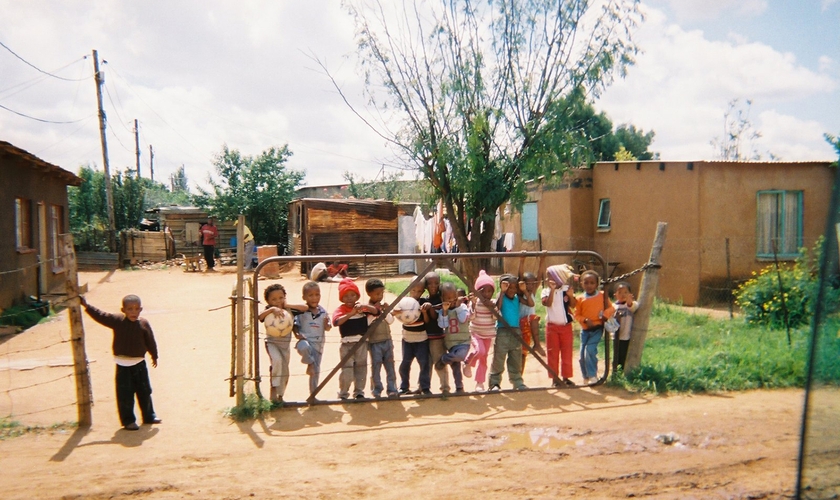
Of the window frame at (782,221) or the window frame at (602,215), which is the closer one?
the window frame at (782,221)

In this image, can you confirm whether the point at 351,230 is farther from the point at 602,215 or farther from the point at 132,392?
the point at 132,392

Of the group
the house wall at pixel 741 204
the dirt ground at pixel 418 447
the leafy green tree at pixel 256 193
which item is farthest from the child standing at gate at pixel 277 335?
the leafy green tree at pixel 256 193

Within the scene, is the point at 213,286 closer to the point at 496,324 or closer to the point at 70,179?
the point at 70,179

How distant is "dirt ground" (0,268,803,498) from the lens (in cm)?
418

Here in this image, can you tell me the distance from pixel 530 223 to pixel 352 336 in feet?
41.8

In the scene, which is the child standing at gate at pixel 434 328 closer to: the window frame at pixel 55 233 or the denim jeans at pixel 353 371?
the denim jeans at pixel 353 371

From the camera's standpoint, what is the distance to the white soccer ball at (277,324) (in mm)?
5930

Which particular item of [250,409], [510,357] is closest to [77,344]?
[250,409]

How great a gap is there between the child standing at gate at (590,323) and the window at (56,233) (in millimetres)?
12809

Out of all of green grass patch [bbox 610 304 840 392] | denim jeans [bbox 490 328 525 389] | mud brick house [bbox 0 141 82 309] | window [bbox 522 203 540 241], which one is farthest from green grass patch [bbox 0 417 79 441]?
window [bbox 522 203 540 241]

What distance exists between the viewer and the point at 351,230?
20875 millimetres

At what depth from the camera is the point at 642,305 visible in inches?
267

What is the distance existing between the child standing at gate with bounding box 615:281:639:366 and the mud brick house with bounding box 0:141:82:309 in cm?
923

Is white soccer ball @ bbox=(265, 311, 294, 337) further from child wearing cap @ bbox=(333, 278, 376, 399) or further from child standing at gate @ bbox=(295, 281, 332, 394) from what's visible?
child wearing cap @ bbox=(333, 278, 376, 399)
